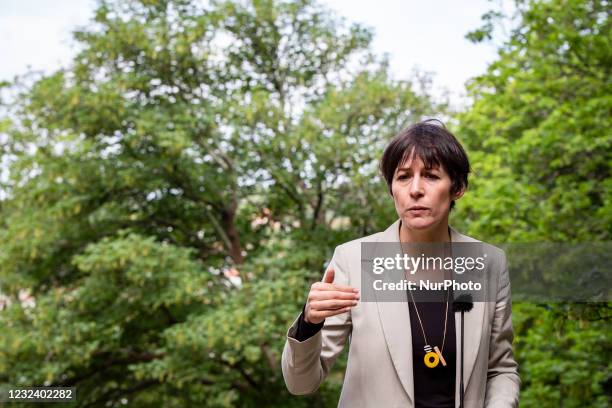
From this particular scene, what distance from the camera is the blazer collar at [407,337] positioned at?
1.64 meters

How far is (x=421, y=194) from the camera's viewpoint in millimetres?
1697

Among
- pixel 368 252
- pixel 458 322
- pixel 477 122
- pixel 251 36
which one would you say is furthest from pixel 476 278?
pixel 477 122

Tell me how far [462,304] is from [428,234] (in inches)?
7.5

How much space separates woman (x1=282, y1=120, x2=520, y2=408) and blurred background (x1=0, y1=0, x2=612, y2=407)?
663cm

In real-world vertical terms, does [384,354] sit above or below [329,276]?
below

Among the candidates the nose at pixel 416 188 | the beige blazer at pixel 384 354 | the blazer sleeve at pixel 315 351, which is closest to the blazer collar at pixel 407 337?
the beige blazer at pixel 384 354

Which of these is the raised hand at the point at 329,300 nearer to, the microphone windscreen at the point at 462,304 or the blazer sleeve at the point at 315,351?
the blazer sleeve at the point at 315,351

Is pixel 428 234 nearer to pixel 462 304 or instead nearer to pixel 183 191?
pixel 462 304

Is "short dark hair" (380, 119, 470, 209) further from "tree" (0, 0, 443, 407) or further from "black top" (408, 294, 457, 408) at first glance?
"tree" (0, 0, 443, 407)

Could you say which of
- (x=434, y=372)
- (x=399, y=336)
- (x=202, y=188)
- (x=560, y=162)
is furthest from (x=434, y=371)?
(x=202, y=188)

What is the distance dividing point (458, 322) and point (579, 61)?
6143 mm

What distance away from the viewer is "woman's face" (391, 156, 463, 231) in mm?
1701

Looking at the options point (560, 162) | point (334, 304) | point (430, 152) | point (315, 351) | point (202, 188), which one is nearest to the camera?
point (334, 304)

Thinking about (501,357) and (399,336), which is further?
(501,357)
